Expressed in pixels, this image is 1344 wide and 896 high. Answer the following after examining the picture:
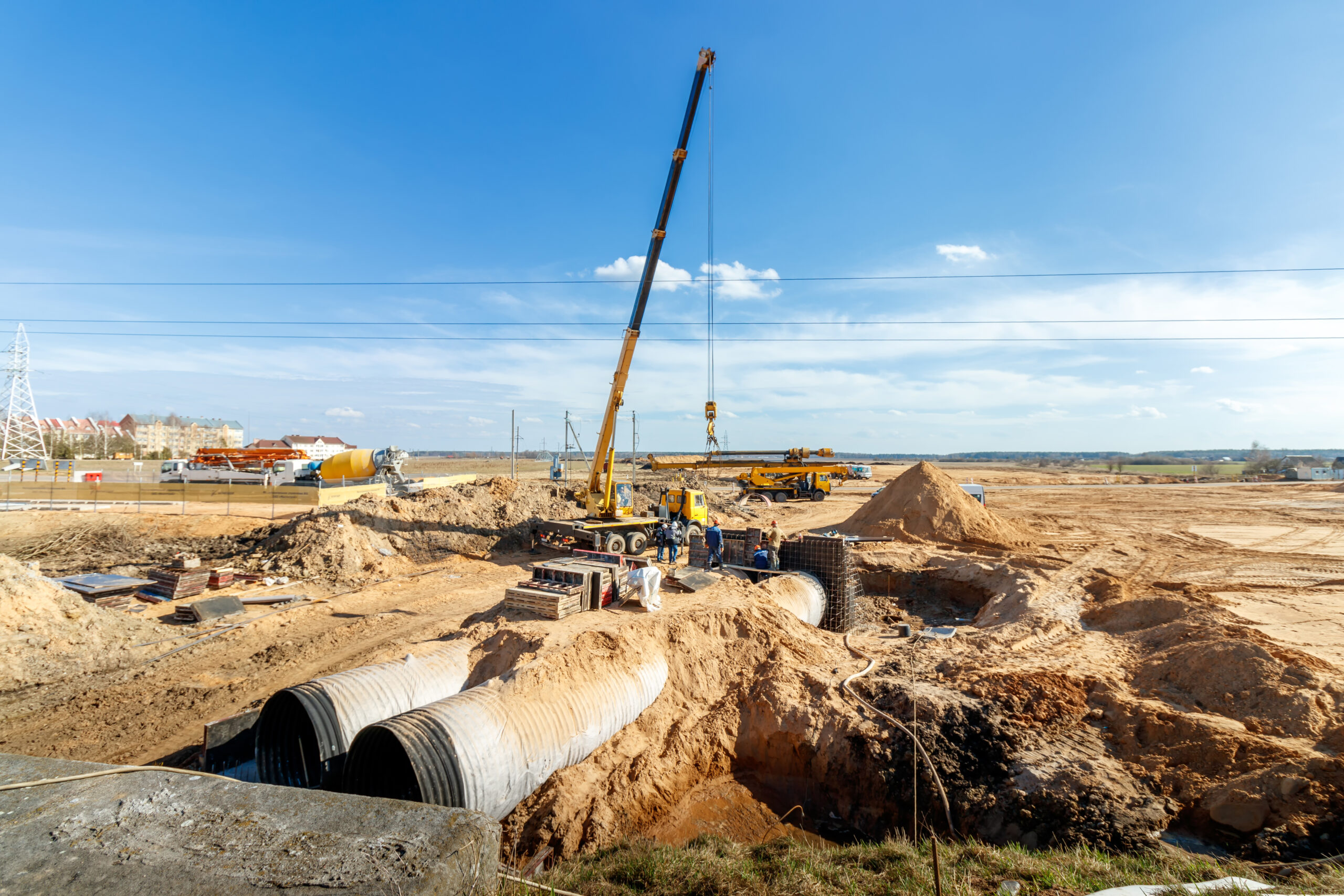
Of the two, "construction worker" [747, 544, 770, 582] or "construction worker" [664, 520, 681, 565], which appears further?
"construction worker" [664, 520, 681, 565]

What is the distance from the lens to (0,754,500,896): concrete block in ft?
13.5

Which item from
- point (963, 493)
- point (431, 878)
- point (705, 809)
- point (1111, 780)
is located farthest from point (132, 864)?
point (963, 493)

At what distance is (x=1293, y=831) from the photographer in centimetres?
645

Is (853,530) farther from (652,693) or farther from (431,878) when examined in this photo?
(431,878)

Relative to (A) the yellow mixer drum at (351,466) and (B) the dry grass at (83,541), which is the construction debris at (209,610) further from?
(B) the dry grass at (83,541)

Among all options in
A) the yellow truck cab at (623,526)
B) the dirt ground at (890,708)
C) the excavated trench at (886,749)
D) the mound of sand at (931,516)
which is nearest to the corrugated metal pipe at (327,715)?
the excavated trench at (886,749)

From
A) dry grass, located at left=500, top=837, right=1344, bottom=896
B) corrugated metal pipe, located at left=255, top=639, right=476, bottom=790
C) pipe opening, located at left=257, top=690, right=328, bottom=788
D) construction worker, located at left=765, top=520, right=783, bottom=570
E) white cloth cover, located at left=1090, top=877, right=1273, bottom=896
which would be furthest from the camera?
construction worker, located at left=765, top=520, right=783, bottom=570

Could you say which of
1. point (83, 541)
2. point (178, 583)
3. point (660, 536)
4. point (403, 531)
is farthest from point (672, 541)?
point (83, 541)

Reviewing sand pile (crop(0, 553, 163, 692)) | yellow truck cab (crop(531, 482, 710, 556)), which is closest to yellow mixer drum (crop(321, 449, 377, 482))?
yellow truck cab (crop(531, 482, 710, 556))

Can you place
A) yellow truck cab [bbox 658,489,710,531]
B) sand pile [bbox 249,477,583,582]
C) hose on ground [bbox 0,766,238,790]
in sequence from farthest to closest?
yellow truck cab [bbox 658,489,710,531] → sand pile [bbox 249,477,583,582] → hose on ground [bbox 0,766,238,790]

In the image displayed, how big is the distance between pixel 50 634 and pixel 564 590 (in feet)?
32.5

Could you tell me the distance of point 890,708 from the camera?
932 centimetres

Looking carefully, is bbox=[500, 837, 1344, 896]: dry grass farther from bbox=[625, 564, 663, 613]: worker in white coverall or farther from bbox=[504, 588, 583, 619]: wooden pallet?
bbox=[625, 564, 663, 613]: worker in white coverall

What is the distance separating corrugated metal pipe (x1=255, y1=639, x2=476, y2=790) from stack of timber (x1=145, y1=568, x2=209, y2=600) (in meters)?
11.3
